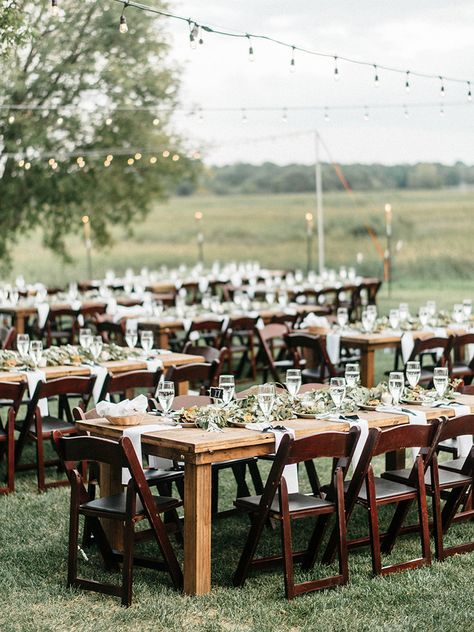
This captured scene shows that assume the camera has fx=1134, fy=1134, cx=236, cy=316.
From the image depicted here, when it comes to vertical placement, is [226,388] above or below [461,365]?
above

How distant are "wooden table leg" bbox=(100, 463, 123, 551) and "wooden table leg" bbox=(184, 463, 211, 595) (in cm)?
67

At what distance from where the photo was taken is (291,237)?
3017 cm

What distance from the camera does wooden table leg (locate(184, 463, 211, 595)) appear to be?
5.19 m

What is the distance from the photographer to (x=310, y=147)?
29.9 meters

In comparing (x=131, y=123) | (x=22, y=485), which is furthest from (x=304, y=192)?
(x=22, y=485)

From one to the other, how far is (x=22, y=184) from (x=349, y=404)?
15.4 meters

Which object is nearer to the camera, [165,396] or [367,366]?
[165,396]

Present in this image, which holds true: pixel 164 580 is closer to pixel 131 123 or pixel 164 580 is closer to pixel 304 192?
pixel 131 123

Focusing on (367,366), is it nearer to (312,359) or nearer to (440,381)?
(312,359)

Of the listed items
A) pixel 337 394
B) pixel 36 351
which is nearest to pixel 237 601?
pixel 337 394

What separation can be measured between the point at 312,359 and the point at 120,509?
5807 millimetres

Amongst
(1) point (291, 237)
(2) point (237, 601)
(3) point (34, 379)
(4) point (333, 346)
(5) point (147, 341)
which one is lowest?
(2) point (237, 601)

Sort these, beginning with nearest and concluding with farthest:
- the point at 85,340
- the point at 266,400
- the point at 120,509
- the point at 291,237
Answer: the point at 120,509 < the point at 266,400 < the point at 85,340 < the point at 291,237

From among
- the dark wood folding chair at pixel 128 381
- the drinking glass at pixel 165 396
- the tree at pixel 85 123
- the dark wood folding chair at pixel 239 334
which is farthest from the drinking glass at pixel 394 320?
the tree at pixel 85 123
